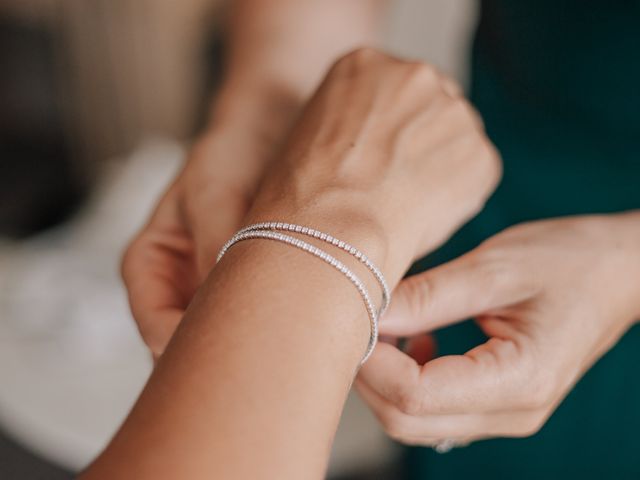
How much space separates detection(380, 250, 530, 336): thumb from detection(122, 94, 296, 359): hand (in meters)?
0.14

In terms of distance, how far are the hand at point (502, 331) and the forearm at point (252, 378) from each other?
2.9 inches

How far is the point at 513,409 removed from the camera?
0.51m

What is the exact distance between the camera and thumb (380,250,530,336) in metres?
0.50

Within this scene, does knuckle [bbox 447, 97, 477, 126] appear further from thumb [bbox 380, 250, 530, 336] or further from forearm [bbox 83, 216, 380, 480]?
forearm [bbox 83, 216, 380, 480]

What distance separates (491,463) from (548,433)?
91mm

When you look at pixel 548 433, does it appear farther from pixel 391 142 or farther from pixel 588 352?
pixel 391 142

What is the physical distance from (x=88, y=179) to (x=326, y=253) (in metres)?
1.79

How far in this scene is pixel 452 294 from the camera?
51 cm

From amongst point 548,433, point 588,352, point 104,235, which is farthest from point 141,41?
point 588,352

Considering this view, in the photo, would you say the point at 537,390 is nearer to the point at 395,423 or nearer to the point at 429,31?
the point at 395,423

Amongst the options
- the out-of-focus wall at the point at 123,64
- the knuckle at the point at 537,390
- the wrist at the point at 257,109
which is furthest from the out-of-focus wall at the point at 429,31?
the knuckle at the point at 537,390

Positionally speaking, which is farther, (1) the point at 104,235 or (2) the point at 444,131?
(1) the point at 104,235

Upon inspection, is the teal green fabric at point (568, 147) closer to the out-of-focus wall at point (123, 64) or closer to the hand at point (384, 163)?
the hand at point (384, 163)

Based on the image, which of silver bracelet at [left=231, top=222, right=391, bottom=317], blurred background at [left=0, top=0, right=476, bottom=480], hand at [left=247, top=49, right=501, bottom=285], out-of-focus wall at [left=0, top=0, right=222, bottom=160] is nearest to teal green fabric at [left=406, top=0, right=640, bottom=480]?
hand at [left=247, top=49, right=501, bottom=285]
